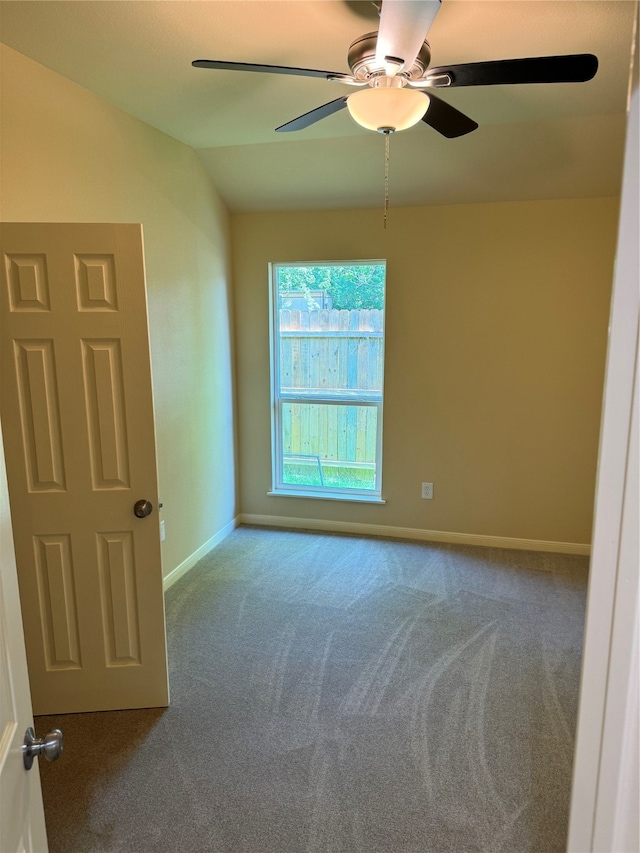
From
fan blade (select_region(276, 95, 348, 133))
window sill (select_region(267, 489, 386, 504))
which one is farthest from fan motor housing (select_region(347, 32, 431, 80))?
window sill (select_region(267, 489, 386, 504))

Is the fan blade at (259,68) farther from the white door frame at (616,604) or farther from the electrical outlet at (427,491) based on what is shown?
→ the electrical outlet at (427,491)

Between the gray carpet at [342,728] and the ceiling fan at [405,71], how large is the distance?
2.33m

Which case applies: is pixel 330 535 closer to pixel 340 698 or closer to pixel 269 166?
pixel 340 698

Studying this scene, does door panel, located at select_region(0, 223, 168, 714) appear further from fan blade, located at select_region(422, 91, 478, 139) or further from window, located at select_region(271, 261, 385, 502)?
window, located at select_region(271, 261, 385, 502)

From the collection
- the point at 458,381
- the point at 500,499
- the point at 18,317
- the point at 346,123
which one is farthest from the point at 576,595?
the point at 18,317

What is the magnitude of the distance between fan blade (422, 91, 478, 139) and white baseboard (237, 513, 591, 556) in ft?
9.28

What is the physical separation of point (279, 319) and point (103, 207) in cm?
172

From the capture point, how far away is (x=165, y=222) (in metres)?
3.12

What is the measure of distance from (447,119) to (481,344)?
6.49 ft

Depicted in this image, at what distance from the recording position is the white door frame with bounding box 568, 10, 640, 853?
58cm

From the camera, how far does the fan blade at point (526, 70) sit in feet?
4.84

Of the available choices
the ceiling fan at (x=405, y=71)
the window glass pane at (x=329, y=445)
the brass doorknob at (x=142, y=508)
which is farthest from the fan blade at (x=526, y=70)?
the window glass pane at (x=329, y=445)

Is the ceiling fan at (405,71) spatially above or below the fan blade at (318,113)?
below

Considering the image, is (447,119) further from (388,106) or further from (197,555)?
(197,555)
